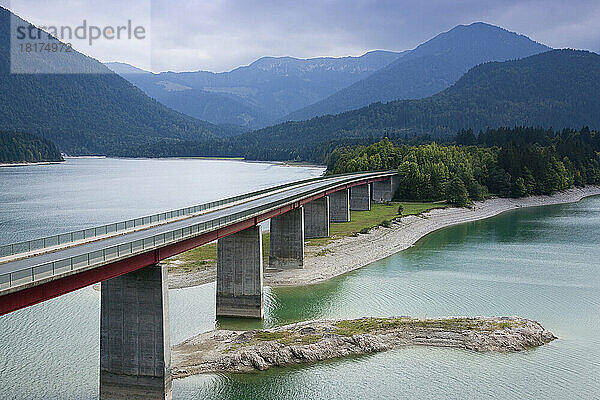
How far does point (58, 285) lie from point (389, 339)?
21024 millimetres

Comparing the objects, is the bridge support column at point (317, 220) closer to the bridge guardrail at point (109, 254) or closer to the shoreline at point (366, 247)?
the shoreline at point (366, 247)

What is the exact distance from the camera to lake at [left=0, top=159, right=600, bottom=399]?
31516 mm

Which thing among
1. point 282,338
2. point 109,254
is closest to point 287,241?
point 282,338

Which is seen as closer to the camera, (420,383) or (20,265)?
(20,265)

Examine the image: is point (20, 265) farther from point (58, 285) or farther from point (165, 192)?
point (165, 192)

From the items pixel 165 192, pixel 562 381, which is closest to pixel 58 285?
pixel 562 381

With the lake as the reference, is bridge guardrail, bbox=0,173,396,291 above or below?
above

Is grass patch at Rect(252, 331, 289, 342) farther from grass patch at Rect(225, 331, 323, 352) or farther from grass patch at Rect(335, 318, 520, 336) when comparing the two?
grass patch at Rect(335, 318, 520, 336)

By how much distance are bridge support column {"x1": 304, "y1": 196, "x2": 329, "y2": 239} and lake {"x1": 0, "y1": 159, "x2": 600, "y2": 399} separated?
37.5ft

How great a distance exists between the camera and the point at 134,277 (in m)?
29.3

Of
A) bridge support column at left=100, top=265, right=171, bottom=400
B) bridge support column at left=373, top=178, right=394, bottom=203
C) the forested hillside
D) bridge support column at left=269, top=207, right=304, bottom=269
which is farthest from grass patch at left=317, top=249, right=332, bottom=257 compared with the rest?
bridge support column at left=373, top=178, right=394, bottom=203

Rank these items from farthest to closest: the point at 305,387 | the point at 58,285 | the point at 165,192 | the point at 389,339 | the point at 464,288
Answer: the point at 165,192 < the point at 464,288 < the point at 389,339 < the point at 305,387 < the point at 58,285

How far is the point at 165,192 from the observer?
430 feet

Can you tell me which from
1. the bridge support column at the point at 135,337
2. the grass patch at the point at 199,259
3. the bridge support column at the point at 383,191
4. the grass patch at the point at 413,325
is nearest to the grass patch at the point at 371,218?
the bridge support column at the point at 383,191
